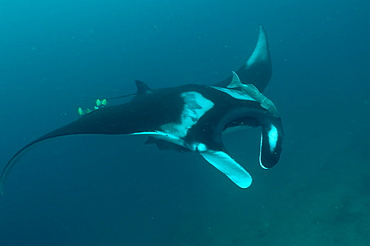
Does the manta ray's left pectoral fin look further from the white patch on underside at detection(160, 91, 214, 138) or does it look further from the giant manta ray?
the white patch on underside at detection(160, 91, 214, 138)

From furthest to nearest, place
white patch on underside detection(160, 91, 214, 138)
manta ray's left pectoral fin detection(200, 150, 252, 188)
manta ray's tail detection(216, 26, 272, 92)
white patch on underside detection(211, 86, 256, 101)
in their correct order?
manta ray's tail detection(216, 26, 272, 92) < white patch on underside detection(211, 86, 256, 101) < white patch on underside detection(160, 91, 214, 138) < manta ray's left pectoral fin detection(200, 150, 252, 188)

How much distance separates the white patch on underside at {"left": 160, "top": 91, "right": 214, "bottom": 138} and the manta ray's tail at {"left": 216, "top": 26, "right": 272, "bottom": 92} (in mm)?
2155

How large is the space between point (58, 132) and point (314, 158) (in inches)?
220

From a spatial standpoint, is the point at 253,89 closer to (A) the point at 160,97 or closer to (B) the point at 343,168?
(A) the point at 160,97

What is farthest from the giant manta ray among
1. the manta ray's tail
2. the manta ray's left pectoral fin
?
the manta ray's tail

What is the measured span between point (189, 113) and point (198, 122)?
9.0 inches

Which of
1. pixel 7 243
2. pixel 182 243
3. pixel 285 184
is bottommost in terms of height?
pixel 7 243

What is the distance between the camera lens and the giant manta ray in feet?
9.14

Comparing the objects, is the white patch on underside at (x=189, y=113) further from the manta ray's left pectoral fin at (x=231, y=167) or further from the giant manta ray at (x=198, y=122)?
the manta ray's left pectoral fin at (x=231, y=167)

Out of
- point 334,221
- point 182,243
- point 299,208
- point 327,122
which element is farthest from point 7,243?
point 327,122

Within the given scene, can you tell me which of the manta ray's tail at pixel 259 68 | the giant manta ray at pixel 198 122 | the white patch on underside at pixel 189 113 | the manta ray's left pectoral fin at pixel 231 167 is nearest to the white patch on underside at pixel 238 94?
the giant manta ray at pixel 198 122

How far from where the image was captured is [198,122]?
3.07 metres

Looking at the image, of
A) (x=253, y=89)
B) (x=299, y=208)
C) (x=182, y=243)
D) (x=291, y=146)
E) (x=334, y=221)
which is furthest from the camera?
(x=291, y=146)

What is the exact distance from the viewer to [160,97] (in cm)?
392
